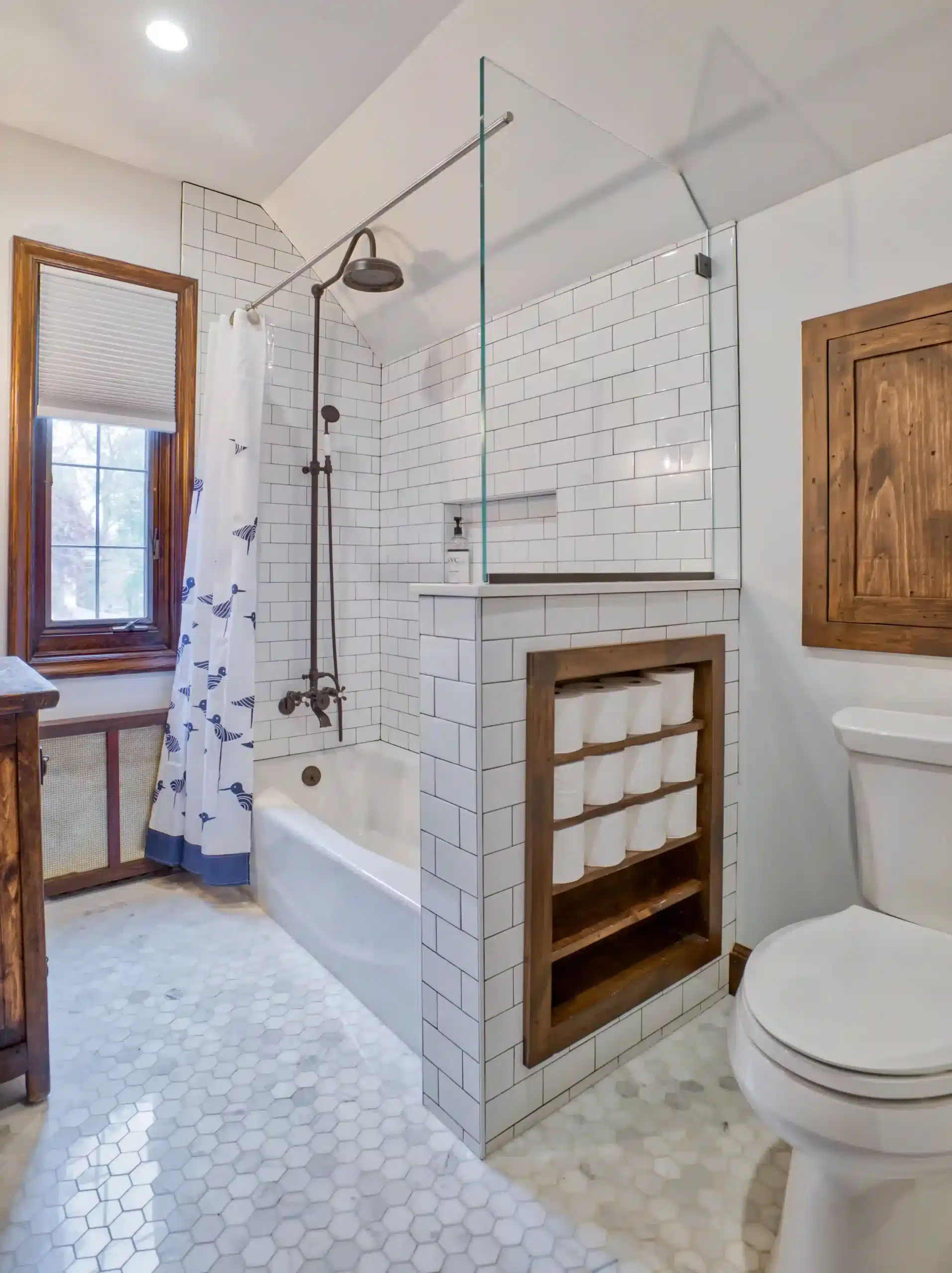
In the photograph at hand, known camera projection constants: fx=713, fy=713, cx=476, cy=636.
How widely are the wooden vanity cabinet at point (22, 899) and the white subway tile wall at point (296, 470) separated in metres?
1.33

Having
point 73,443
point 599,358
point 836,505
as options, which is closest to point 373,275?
point 599,358

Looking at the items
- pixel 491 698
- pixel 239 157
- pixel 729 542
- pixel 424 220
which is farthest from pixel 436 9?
pixel 491 698

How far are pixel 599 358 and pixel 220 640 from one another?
1566mm

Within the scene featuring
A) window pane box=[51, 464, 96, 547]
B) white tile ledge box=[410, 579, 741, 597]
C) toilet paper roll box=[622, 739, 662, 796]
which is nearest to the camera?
white tile ledge box=[410, 579, 741, 597]

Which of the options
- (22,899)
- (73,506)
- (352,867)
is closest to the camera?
(22,899)

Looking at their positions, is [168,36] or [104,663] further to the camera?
[104,663]

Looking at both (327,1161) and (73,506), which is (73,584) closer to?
(73,506)

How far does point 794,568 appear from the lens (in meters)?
1.83

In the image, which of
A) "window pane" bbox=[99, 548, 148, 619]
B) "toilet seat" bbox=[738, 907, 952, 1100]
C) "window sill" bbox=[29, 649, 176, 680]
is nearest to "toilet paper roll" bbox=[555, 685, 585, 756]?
"toilet seat" bbox=[738, 907, 952, 1100]

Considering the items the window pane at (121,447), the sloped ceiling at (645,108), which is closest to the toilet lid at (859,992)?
the sloped ceiling at (645,108)

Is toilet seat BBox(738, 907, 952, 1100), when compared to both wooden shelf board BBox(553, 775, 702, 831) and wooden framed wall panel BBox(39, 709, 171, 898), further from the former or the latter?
wooden framed wall panel BBox(39, 709, 171, 898)

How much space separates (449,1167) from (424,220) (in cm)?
268

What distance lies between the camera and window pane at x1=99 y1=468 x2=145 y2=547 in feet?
8.73

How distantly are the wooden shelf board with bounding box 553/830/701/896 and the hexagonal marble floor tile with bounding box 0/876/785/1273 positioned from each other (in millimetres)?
460
